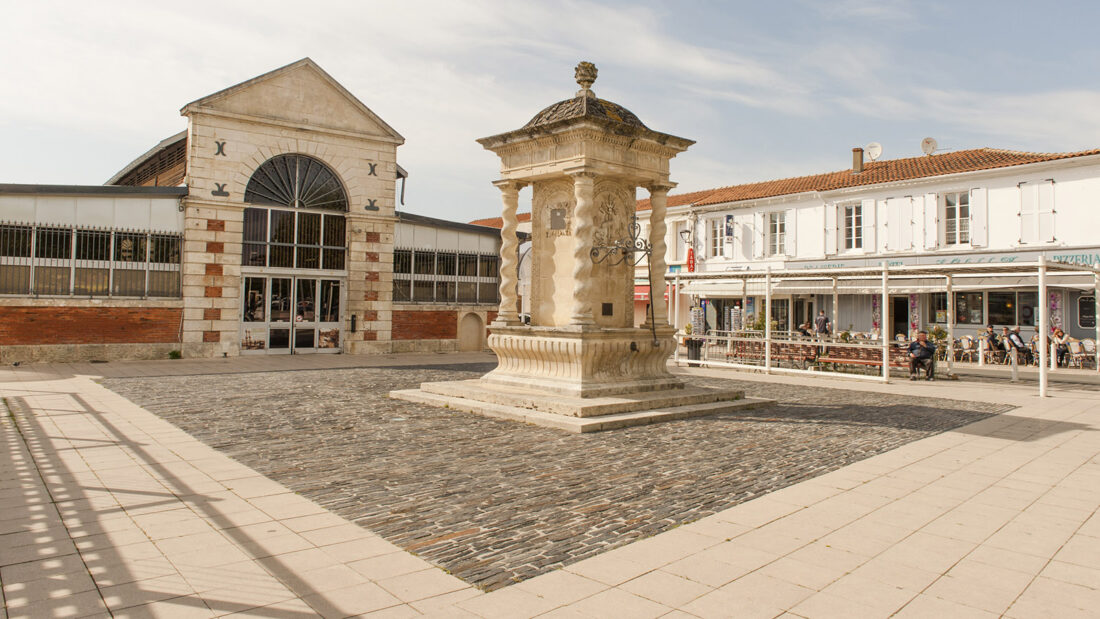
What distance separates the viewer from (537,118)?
A: 397 inches

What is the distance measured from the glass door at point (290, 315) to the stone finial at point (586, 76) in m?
10.7

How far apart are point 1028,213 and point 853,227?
532 cm

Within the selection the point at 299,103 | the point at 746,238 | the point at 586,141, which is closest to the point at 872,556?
the point at 586,141

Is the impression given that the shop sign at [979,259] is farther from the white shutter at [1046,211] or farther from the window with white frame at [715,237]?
the window with white frame at [715,237]

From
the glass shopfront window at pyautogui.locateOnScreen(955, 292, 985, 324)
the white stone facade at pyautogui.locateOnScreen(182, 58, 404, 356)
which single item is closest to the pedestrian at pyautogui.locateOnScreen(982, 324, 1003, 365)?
the glass shopfront window at pyautogui.locateOnScreen(955, 292, 985, 324)

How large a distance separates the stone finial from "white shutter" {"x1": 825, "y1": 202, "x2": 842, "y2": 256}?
17.7 m

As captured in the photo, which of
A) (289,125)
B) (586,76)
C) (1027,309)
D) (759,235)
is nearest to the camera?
(586,76)

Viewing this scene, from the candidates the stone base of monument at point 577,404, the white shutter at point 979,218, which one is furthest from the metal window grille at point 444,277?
the white shutter at point 979,218

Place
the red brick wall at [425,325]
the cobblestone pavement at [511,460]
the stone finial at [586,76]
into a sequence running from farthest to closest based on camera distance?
the red brick wall at [425,325] → the stone finial at [586,76] → the cobblestone pavement at [511,460]

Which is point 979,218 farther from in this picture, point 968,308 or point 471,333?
point 471,333

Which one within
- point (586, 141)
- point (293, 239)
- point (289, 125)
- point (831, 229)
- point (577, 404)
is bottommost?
point (577, 404)

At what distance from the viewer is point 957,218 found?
22078 mm

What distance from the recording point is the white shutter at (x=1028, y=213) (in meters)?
20.3

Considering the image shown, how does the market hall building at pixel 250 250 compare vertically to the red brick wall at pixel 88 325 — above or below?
above
